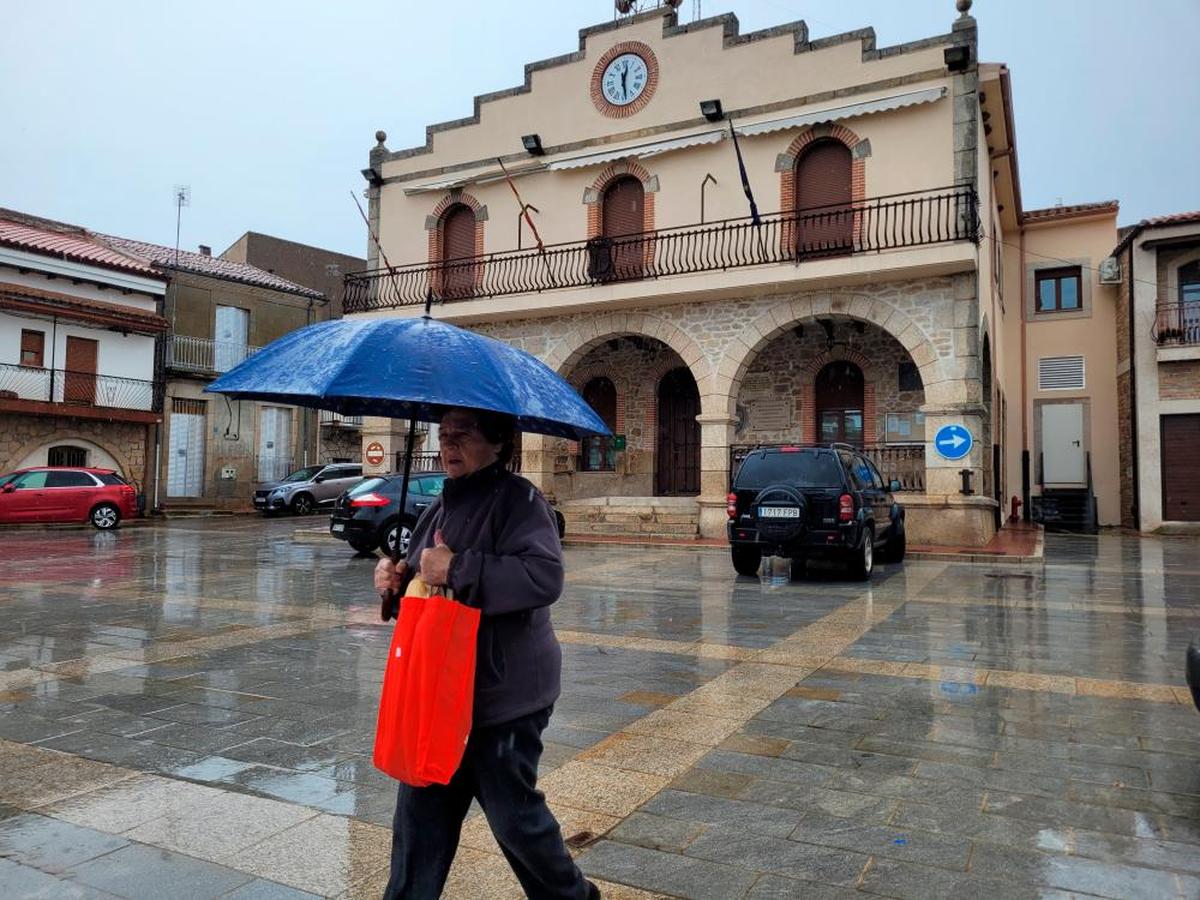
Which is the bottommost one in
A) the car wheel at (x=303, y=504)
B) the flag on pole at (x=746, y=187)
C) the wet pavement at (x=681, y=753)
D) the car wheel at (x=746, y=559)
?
the wet pavement at (x=681, y=753)

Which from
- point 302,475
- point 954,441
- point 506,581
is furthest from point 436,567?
point 302,475

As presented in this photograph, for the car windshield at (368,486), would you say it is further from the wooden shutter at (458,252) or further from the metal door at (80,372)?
the metal door at (80,372)

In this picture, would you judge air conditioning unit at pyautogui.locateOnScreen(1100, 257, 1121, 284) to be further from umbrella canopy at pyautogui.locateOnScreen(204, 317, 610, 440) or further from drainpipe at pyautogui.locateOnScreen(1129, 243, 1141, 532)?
umbrella canopy at pyautogui.locateOnScreen(204, 317, 610, 440)

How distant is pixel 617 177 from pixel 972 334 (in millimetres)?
8404

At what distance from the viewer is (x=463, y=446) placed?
2.56 metres

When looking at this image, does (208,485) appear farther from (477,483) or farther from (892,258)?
(477,483)

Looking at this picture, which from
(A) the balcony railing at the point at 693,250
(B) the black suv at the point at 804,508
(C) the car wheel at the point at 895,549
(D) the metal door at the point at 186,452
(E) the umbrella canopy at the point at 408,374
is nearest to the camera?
(E) the umbrella canopy at the point at 408,374

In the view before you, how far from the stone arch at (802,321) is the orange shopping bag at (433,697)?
15.4 metres

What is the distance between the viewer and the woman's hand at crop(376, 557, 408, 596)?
2570mm

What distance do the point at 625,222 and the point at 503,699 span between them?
18484 millimetres

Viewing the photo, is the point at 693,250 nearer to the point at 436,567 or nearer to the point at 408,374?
the point at 408,374

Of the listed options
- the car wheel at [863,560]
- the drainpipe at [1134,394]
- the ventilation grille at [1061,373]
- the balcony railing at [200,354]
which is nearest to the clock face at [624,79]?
the car wheel at [863,560]

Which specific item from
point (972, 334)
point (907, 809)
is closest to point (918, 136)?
point (972, 334)

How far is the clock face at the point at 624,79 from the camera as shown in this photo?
1975cm
